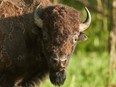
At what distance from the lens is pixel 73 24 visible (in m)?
10.7

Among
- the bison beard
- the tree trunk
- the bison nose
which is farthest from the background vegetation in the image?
the bison nose

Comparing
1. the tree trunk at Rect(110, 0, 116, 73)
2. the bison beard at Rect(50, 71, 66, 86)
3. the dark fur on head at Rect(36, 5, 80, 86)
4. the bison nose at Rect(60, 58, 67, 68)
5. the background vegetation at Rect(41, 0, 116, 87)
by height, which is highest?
the dark fur on head at Rect(36, 5, 80, 86)

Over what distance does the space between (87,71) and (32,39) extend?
4.49m

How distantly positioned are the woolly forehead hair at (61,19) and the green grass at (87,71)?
74.6 inches

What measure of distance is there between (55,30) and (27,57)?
92cm

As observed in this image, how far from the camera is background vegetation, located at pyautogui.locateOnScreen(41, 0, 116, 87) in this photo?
45.5 feet

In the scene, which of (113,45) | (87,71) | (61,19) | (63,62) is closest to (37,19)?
(61,19)

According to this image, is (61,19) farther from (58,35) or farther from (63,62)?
(63,62)

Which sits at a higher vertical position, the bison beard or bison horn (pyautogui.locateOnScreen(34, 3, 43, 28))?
bison horn (pyautogui.locateOnScreen(34, 3, 43, 28))

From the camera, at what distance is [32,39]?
11.1 meters

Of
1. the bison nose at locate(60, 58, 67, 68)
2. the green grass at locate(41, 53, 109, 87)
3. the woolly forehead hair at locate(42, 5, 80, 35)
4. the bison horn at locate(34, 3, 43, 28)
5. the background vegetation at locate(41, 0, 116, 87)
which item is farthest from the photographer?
the background vegetation at locate(41, 0, 116, 87)

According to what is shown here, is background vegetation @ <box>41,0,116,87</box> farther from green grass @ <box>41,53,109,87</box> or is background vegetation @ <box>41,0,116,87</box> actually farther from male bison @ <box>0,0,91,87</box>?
male bison @ <box>0,0,91,87</box>

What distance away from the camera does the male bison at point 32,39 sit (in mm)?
10531

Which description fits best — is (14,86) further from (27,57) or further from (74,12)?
(74,12)
